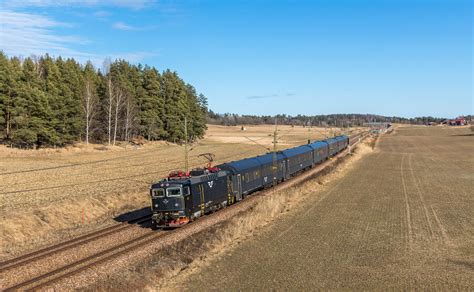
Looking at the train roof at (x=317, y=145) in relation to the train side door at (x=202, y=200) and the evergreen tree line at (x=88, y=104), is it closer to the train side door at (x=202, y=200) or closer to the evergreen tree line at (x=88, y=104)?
the evergreen tree line at (x=88, y=104)

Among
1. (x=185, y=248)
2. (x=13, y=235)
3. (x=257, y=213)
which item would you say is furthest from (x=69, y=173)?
(x=185, y=248)

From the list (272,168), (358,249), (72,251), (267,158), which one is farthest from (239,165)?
(72,251)

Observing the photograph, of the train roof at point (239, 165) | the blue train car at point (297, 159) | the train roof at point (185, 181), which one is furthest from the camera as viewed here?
the blue train car at point (297, 159)

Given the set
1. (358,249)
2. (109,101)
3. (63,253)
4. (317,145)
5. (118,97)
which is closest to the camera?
(63,253)

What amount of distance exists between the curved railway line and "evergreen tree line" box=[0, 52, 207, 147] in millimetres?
44650

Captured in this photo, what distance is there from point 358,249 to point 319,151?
4616cm

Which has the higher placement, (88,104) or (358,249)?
(88,104)

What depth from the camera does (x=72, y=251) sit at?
72.8ft

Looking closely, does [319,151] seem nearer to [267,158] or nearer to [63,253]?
[267,158]

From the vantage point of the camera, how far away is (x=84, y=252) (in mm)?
22172

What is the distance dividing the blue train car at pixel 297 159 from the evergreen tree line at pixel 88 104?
74.0 ft

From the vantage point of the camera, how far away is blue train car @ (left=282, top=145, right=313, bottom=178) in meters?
50.6

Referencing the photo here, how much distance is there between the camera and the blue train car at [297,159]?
5062 cm

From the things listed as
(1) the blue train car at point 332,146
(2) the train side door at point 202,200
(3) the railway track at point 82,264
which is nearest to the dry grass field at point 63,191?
(3) the railway track at point 82,264
